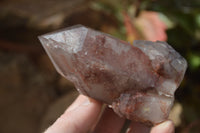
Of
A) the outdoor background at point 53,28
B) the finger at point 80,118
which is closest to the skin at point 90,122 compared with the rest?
the finger at point 80,118

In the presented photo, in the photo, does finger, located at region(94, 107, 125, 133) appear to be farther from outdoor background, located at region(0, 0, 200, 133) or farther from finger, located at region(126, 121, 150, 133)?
outdoor background, located at region(0, 0, 200, 133)

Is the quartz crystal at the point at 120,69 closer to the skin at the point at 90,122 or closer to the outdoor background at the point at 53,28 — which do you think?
the skin at the point at 90,122

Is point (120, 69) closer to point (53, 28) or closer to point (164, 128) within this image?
point (164, 128)

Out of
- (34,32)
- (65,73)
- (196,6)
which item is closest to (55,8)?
(34,32)

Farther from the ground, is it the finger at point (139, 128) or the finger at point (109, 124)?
the finger at point (139, 128)

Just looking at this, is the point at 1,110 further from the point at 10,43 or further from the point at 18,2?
the point at 18,2
